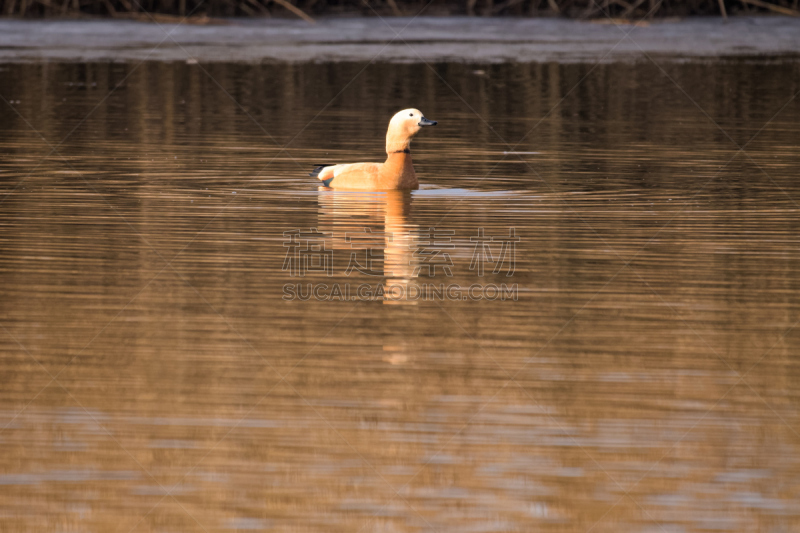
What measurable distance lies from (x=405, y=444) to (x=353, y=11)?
30.0 meters

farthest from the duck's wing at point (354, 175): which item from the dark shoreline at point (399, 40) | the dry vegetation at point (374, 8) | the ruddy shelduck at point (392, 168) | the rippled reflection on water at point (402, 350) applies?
the dry vegetation at point (374, 8)

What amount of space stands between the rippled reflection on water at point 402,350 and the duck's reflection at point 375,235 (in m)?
0.04

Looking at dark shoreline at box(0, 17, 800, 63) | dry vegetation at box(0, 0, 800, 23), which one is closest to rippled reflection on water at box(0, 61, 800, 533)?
dark shoreline at box(0, 17, 800, 63)

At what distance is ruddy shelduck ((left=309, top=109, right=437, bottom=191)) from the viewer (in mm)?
11664

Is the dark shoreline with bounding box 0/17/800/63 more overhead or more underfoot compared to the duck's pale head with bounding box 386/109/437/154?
more overhead

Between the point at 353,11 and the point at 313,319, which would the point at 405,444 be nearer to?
the point at 313,319

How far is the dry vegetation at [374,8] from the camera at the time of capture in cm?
3234

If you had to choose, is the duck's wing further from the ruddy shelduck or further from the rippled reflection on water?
the rippled reflection on water

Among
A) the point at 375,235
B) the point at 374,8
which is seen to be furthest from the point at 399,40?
the point at 375,235

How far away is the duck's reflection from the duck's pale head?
16.0 inches

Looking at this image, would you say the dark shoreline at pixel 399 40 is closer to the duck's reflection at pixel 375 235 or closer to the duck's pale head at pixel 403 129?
the duck's pale head at pixel 403 129

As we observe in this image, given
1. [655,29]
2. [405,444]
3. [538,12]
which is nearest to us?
[405,444]

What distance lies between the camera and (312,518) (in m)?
4.63

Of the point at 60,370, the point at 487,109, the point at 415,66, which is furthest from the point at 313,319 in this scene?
the point at 415,66
